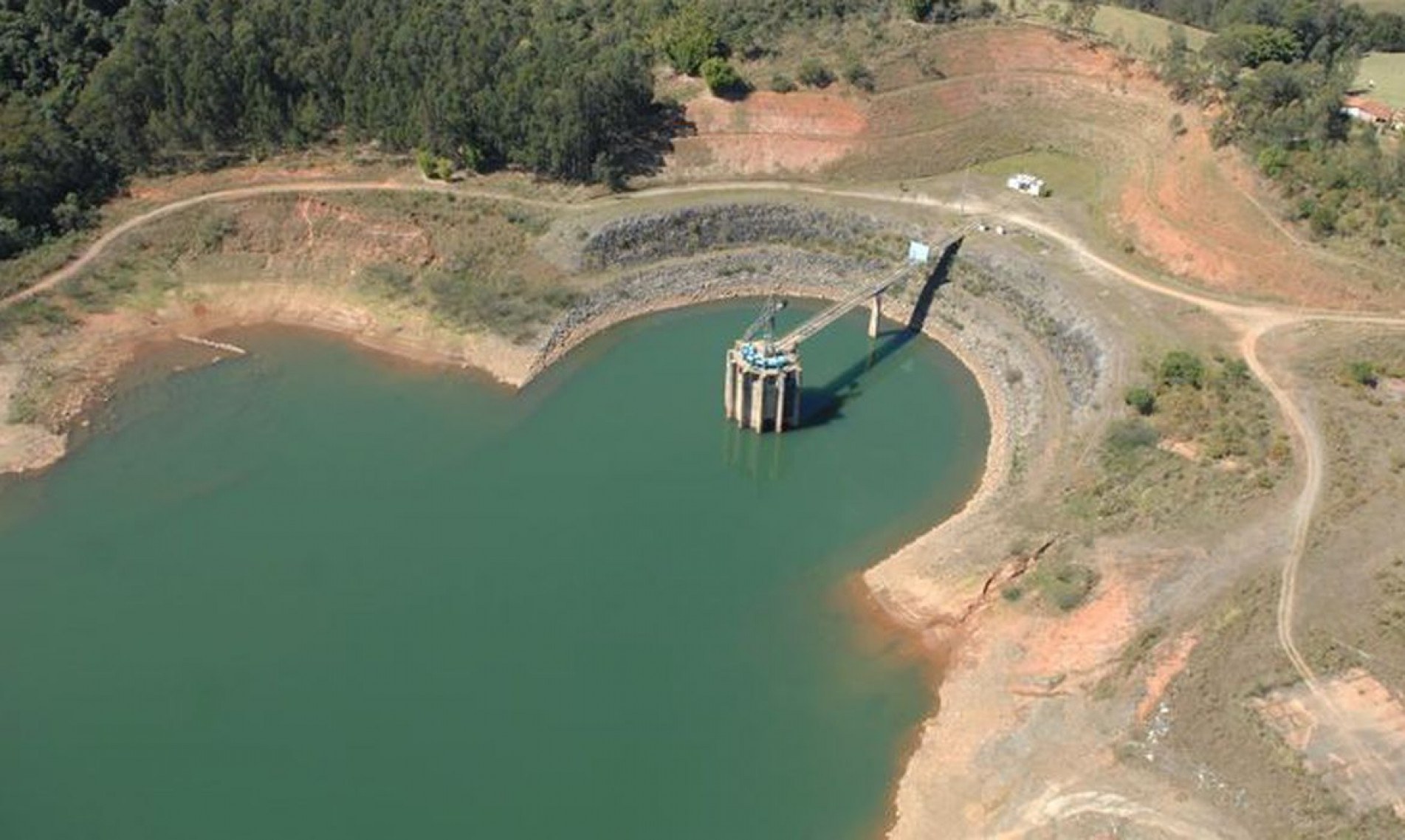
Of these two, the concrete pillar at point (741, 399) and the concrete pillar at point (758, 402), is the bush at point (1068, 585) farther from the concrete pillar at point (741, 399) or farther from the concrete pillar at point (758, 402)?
the concrete pillar at point (741, 399)

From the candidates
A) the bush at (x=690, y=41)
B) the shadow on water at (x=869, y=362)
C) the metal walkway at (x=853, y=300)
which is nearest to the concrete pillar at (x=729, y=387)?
the metal walkway at (x=853, y=300)

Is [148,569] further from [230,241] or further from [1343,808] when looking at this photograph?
[1343,808]

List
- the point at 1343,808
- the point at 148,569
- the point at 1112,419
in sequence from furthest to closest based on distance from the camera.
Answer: the point at 1112,419 < the point at 148,569 < the point at 1343,808

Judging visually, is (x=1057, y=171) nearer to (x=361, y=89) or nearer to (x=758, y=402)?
(x=758, y=402)

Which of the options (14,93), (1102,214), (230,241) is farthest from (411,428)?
(1102,214)

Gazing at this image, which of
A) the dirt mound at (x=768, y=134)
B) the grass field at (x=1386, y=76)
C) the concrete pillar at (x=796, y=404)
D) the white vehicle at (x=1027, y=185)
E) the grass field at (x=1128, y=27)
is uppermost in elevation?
the grass field at (x=1128, y=27)

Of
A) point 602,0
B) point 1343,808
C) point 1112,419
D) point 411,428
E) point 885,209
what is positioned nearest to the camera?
point 1343,808

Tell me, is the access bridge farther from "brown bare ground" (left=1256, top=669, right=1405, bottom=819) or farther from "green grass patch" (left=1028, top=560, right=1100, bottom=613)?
"brown bare ground" (left=1256, top=669, right=1405, bottom=819)
